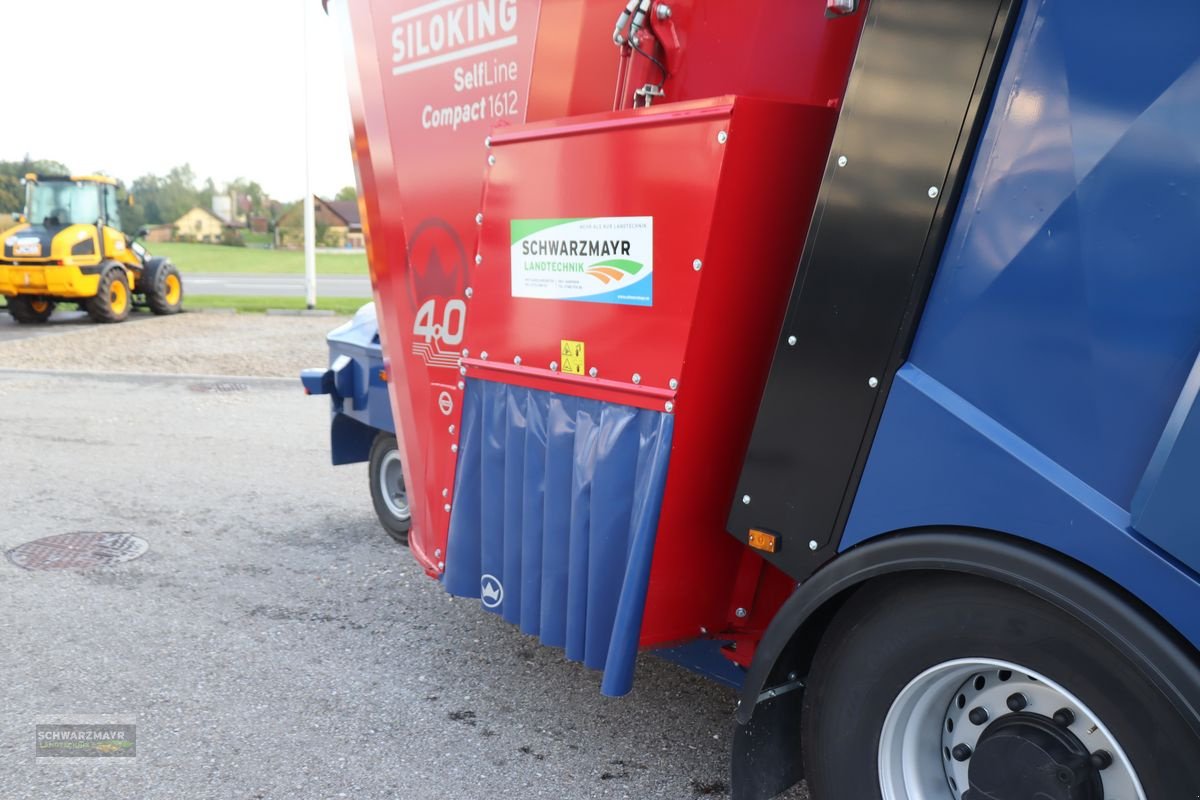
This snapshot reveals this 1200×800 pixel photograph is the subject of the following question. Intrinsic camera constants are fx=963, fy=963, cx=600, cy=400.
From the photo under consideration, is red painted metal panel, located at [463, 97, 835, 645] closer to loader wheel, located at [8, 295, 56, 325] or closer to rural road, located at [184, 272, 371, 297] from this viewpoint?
loader wheel, located at [8, 295, 56, 325]

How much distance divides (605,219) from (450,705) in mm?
1869

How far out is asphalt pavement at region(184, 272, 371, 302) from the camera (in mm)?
24531

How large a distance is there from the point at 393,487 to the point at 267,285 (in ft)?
81.1

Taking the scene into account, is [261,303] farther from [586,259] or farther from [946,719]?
[946,719]

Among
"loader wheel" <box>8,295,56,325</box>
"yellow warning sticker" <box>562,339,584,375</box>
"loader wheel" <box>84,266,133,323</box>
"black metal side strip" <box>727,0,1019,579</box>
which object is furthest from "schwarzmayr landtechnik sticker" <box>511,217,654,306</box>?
"loader wheel" <box>8,295,56,325</box>

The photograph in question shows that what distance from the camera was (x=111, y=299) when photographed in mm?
16328

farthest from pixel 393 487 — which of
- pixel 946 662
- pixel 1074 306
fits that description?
pixel 1074 306

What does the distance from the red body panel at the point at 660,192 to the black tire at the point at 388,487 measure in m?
1.73

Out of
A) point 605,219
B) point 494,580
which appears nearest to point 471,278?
point 605,219

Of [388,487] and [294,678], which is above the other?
[388,487]

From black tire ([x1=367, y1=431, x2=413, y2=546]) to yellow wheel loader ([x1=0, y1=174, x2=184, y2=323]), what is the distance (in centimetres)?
1274

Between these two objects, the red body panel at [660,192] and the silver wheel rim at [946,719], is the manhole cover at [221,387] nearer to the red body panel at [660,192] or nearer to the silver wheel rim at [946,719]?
the red body panel at [660,192]

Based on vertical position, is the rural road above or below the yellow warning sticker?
below

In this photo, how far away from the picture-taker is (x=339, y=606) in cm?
436
